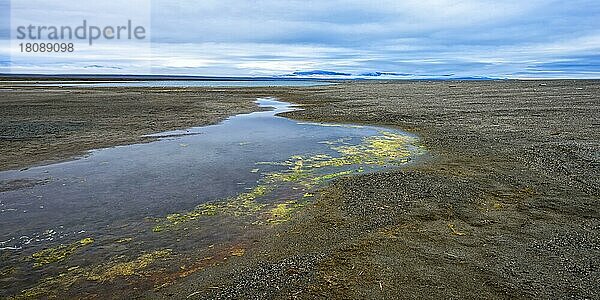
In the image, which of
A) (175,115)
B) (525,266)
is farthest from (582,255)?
(175,115)

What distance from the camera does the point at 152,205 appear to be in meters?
9.62

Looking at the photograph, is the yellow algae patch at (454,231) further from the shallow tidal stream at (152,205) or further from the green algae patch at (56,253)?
the green algae patch at (56,253)

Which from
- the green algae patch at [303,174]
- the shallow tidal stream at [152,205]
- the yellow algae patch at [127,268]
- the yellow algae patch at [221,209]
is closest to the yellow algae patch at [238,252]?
the shallow tidal stream at [152,205]

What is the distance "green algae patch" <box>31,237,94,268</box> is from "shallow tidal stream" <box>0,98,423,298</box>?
0.7 inches

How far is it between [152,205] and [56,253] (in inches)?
107

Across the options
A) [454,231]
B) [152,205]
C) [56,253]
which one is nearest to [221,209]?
[152,205]

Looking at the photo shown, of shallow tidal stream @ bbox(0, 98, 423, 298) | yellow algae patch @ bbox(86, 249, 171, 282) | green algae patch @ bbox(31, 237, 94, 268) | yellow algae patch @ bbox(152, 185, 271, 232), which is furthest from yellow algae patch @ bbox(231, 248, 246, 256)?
green algae patch @ bbox(31, 237, 94, 268)

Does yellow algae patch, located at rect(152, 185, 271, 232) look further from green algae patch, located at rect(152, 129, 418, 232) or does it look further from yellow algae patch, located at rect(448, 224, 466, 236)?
yellow algae patch, located at rect(448, 224, 466, 236)

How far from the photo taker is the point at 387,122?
24.9 m

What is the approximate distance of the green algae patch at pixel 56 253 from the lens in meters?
6.75

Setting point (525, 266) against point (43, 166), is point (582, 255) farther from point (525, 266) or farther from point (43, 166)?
point (43, 166)

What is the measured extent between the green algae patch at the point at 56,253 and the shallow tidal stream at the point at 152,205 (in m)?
0.02

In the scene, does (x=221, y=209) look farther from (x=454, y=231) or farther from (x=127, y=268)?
(x=454, y=231)

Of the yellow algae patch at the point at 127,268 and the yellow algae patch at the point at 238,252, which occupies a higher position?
the yellow algae patch at the point at 238,252
